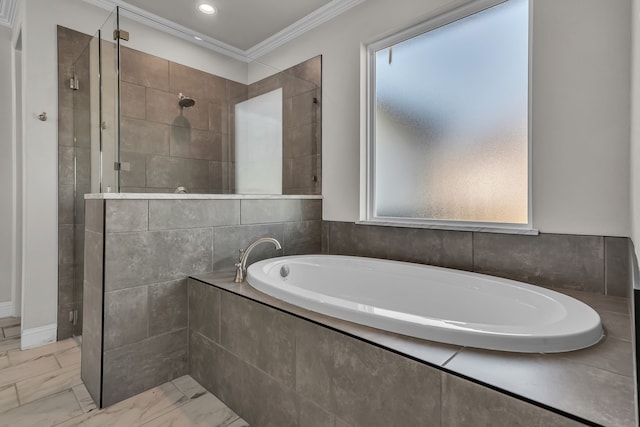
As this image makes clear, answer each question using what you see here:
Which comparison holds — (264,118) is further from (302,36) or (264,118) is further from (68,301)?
(68,301)

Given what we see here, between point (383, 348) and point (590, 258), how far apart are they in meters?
1.28

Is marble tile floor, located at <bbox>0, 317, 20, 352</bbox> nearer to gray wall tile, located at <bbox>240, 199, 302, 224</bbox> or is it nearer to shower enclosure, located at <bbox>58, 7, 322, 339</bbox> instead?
shower enclosure, located at <bbox>58, 7, 322, 339</bbox>

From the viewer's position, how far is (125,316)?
5.69 feet

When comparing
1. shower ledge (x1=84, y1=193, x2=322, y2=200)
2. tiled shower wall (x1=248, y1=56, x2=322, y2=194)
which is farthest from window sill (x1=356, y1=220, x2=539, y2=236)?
shower ledge (x1=84, y1=193, x2=322, y2=200)

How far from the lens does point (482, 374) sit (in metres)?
0.83

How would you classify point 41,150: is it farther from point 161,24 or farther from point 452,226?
point 452,226

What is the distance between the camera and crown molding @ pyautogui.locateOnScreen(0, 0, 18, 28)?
2.58 m

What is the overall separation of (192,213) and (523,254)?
1.86m

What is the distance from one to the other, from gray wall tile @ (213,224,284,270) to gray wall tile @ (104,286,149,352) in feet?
1.44

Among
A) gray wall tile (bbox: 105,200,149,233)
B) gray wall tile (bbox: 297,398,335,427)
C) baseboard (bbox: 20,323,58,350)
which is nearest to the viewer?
gray wall tile (bbox: 297,398,335,427)

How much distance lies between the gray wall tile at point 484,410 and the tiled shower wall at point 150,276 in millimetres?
1540

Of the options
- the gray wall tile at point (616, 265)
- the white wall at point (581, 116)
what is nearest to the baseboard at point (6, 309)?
the white wall at point (581, 116)

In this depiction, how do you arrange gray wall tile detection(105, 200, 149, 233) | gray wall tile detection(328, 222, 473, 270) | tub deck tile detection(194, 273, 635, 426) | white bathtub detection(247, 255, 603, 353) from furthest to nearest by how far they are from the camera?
gray wall tile detection(328, 222, 473, 270), gray wall tile detection(105, 200, 149, 233), white bathtub detection(247, 255, 603, 353), tub deck tile detection(194, 273, 635, 426)

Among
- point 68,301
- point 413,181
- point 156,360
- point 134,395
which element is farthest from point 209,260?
point 413,181
